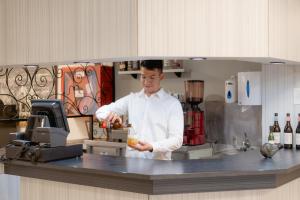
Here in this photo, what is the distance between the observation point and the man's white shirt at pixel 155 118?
316 cm

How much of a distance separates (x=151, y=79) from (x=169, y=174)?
130 centimetres

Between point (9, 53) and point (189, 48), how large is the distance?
1.57 meters

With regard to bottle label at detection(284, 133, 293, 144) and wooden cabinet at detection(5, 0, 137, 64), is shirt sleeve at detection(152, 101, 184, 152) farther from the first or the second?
bottle label at detection(284, 133, 293, 144)

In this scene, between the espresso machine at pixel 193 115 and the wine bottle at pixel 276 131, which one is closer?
the wine bottle at pixel 276 131

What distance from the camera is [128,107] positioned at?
3475 mm

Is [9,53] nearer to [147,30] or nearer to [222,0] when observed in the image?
[147,30]

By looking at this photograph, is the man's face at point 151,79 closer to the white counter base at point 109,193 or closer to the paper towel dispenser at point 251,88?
the paper towel dispenser at point 251,88

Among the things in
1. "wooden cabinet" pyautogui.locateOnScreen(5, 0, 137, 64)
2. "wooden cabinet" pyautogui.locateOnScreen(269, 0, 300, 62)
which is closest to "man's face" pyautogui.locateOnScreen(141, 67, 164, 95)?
"wooden cabinet" pyautogui.locateOnScreen(5, 0, 137, 64)

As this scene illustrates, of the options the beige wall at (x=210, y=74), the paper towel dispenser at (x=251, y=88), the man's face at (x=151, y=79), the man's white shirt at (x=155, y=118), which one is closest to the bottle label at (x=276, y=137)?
the paper towel dispenser at (x=251, y=88)

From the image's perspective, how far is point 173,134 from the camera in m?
3.11

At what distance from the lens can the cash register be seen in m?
2.61

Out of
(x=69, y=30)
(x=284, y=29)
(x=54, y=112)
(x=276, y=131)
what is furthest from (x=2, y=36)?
(x=276, y=131)

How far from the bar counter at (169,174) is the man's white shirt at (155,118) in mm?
563

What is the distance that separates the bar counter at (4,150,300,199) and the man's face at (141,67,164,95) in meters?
0.84
